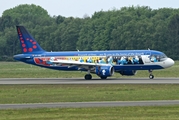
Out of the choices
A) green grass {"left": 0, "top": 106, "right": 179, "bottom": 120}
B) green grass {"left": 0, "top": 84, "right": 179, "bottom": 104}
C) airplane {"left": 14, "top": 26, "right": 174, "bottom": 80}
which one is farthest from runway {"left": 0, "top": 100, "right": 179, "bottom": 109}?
airplane {"left": 14, "top": 26, "right": 174, "bottom": 80}

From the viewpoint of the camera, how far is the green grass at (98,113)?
2700 centimetres

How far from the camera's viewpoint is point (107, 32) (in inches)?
5566

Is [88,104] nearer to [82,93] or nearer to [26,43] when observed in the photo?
[82,93]

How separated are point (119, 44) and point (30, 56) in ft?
224

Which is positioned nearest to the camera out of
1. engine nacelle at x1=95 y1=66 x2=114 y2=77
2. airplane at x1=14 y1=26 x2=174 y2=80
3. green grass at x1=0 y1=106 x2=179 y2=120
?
green grass at x1=0 y1=106 x2=179 y2=120

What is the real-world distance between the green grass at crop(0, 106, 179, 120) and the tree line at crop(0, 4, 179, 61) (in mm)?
95257

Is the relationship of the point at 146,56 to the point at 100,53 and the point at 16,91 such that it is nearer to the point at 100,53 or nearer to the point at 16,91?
the point at 100,53

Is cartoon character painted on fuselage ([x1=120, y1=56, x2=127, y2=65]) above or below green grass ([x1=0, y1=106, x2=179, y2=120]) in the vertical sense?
above

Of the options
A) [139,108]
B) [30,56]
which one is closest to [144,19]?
[30,56]

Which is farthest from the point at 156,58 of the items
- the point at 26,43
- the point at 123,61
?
the point at 26,43

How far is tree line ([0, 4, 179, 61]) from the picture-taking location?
129 metres

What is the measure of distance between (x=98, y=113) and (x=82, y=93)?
13.1m

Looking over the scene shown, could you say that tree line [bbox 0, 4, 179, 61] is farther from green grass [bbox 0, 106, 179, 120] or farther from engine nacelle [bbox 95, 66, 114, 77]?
green grass [bbox 0, 106, 179, 120]

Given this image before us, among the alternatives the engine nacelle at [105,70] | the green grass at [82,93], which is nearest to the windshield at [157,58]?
the engine nacelle at [105,70]
